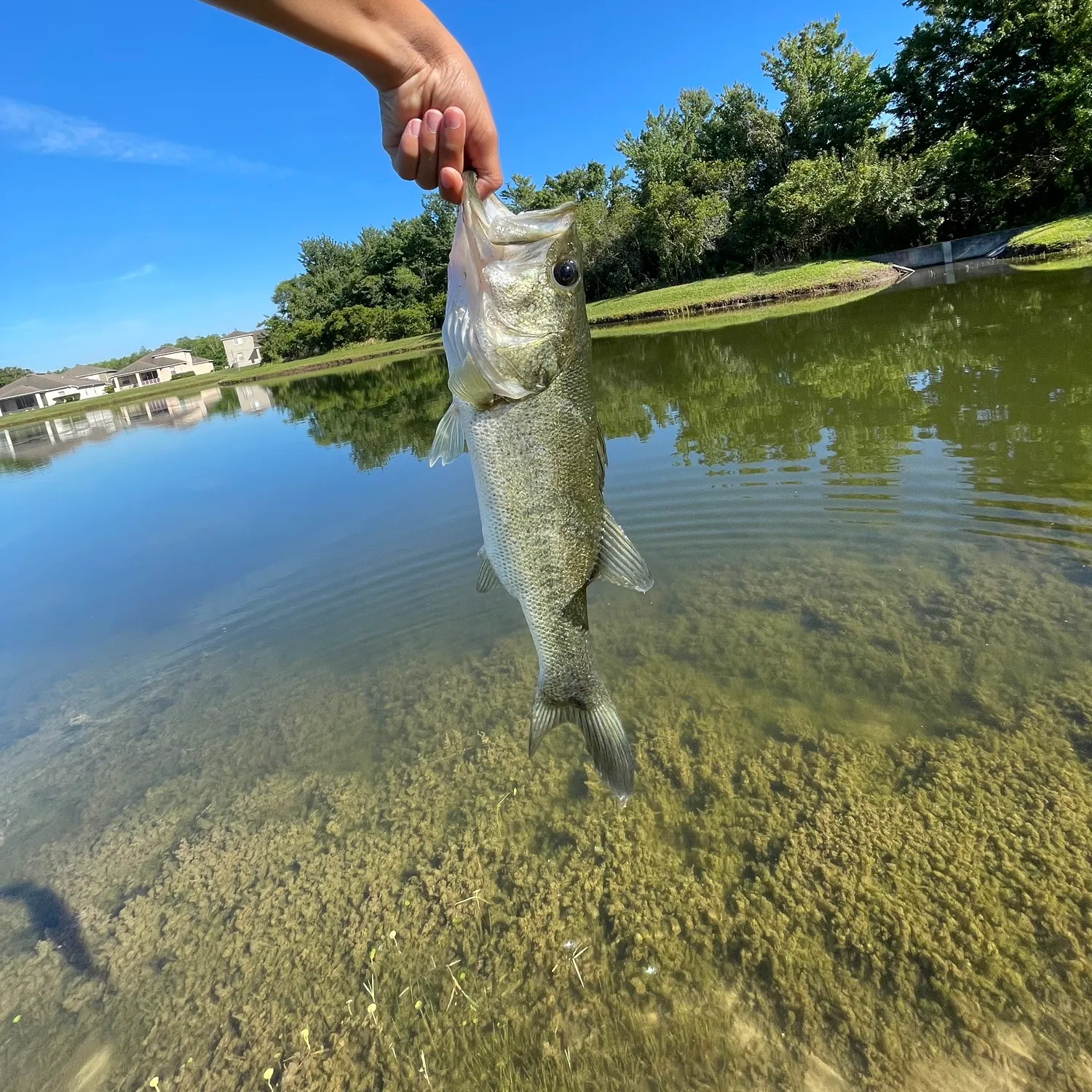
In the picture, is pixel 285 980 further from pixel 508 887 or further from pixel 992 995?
pixel 992 995

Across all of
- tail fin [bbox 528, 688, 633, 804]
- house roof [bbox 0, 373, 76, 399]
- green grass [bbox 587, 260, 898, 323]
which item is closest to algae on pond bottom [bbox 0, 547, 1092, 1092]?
tail fin [bbox 528, 688, 633, 804]

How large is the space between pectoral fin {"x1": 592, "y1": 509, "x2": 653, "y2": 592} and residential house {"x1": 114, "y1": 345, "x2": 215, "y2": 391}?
352 feet

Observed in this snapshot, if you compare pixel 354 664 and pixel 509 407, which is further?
pixel 354 664

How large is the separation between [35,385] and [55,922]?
112m

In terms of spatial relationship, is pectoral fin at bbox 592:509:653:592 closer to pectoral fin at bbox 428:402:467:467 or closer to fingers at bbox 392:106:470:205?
pectoral fin at bbox 428:402:467:467

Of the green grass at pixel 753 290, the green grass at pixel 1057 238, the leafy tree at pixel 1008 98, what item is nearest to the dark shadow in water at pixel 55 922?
the green grass at pixel 753 290

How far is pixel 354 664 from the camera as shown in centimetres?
655

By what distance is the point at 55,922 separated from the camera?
4180 millimetres

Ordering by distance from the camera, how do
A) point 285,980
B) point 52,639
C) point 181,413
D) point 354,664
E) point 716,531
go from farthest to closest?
point 181,413 → point 52,639 → point 716,531 → point 354,664 → point 285,980

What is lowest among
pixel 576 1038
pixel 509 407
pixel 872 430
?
pixel 576 1038

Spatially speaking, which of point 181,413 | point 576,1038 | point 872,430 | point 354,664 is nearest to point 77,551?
point 354,664

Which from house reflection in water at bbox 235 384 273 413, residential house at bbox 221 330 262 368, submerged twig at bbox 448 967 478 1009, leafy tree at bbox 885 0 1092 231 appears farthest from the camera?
residential house at bbox 221 330 262 368

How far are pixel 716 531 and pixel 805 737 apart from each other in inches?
138

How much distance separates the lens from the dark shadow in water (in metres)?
3.85
